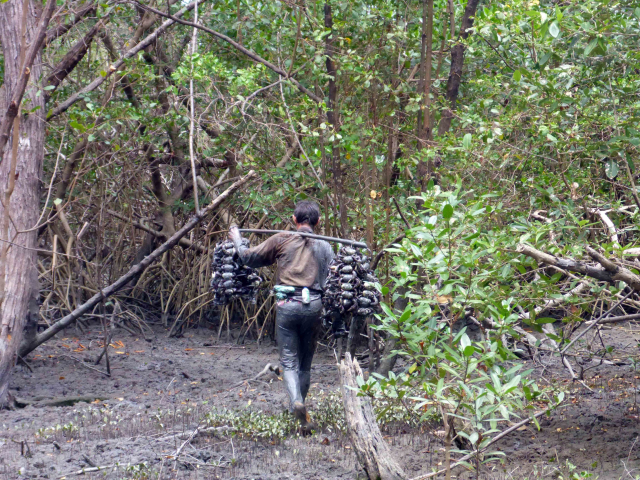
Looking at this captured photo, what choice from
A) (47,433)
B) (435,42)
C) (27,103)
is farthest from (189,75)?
(47,433)

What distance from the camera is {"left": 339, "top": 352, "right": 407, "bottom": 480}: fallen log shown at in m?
4.05

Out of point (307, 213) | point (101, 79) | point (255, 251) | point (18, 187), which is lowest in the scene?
point (255, 251)

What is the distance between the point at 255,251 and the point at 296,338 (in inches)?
31.6

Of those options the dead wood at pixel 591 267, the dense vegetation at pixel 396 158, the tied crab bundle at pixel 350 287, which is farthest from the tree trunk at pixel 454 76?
the dead wood at pixel 591 267

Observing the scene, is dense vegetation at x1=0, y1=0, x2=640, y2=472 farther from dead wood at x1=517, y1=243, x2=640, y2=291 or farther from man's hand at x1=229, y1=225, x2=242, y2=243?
man's hand at x1=229, y1=225, x2=242, y2=243

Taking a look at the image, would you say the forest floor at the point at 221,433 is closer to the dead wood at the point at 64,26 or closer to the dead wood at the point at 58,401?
the dead wood at the point at 58,401

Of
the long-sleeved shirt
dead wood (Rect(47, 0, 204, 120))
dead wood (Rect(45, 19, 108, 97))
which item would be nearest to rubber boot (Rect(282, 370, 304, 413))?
the long-sleeved shirt

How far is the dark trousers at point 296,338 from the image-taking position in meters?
5.41

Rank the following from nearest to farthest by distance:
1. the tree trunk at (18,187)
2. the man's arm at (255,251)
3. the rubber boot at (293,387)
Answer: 1. the man's arm at (255,251)
2. the rubber boot at (293,387)
3. the tree trunk at (18,187)

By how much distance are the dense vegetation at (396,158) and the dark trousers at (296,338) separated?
78 cm

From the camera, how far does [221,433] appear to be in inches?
200

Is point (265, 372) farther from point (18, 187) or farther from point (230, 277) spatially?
point (18, 187)

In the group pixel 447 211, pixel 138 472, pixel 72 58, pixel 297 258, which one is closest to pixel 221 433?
pixel 138 472

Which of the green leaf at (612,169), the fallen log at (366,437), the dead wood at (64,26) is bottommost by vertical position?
the fallen log at (366,437)
